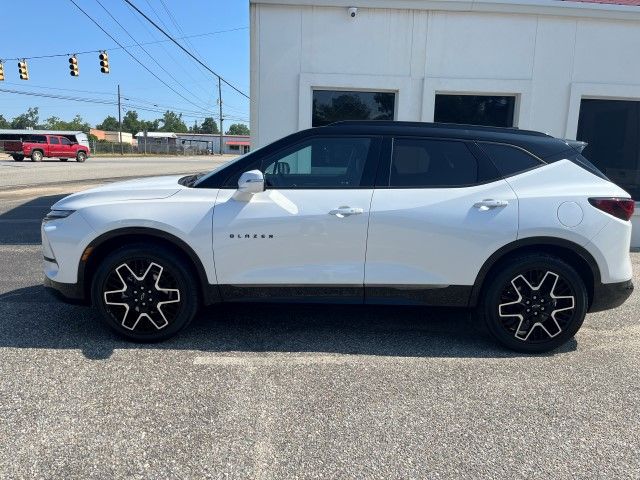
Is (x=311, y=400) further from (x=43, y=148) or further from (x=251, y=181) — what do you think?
(x=43, y=148)

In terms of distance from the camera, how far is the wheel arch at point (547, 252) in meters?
3.71

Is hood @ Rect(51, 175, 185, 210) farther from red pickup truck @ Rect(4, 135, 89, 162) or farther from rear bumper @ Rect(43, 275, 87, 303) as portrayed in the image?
red pickup truck @ Rect(4, 135, 89, 162)

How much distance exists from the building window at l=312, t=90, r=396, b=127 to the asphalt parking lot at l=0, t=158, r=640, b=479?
4537 millimetres

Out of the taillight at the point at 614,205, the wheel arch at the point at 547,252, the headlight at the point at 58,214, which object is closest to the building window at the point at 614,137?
the taillight at the point at 614,205

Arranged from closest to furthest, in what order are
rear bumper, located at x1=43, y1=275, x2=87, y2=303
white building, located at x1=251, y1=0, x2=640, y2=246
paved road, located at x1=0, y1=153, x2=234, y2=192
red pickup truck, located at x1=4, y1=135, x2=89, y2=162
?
rear bumper, located at x1=43, y1=275, x2=87, y2=303
white building, located at x1=251, y1=0, x2=640, y2=246
paved road, located at x1=0, y1=153, x2=234, y2=192
red pickup truck, located at x1=4, y1=135, x2=89, y2=162

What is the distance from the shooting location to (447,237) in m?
3.66

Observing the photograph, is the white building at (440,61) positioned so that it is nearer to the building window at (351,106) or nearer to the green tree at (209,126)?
the building window at (351,106)

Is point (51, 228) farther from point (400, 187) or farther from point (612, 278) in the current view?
point (612, 278)

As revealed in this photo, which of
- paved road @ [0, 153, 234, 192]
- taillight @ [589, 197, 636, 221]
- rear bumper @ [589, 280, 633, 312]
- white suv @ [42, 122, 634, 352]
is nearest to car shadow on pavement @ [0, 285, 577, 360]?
white suv @ [42, 122, 634, 352]

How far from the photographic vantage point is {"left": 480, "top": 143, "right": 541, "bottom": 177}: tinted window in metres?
3.81

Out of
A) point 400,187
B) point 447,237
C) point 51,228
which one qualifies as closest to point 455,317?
point 447,237

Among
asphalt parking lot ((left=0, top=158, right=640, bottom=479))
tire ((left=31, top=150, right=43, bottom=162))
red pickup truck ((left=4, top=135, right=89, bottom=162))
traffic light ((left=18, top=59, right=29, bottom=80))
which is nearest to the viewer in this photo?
asphalt parking lot ((left=0, top=158, right=640, bottom=479))

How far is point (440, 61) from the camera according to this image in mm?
7945

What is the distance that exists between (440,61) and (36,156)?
3706 cm
